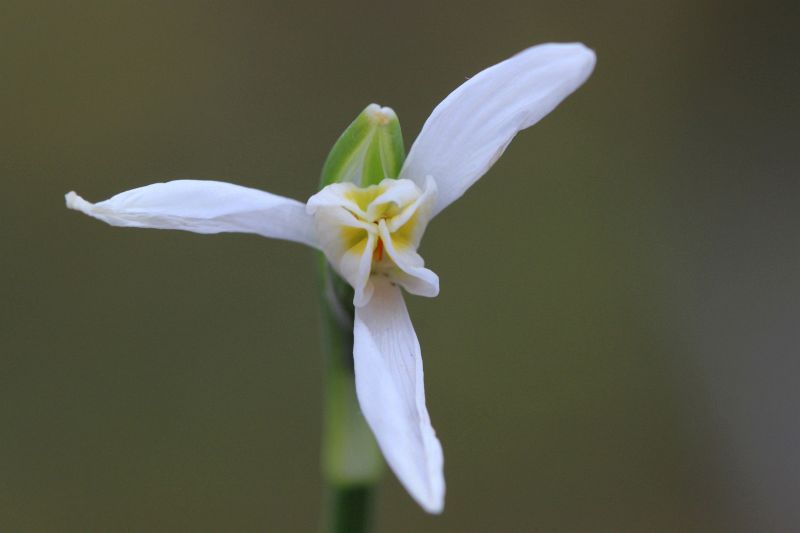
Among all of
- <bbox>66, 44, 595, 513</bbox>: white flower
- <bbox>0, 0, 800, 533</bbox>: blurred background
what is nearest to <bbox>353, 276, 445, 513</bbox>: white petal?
<bbox>66, 44, 595, 513</bbox>: white flower

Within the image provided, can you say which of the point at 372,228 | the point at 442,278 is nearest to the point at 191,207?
the point at 372,228

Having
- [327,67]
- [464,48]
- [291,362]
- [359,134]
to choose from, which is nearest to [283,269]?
[291,362]

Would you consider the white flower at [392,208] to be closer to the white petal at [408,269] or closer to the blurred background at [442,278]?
the white petal at [408,269]

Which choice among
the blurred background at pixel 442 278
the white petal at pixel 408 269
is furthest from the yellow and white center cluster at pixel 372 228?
the blurred background at pixel 442 278

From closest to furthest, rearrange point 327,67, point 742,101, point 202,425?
point 202,425, point 327,67, point 742,101

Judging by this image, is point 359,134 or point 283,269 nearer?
point 359,134

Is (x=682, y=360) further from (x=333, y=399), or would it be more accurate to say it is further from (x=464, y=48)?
(x=333, y=399)

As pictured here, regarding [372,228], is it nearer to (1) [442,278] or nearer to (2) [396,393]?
(2) [396,393]
